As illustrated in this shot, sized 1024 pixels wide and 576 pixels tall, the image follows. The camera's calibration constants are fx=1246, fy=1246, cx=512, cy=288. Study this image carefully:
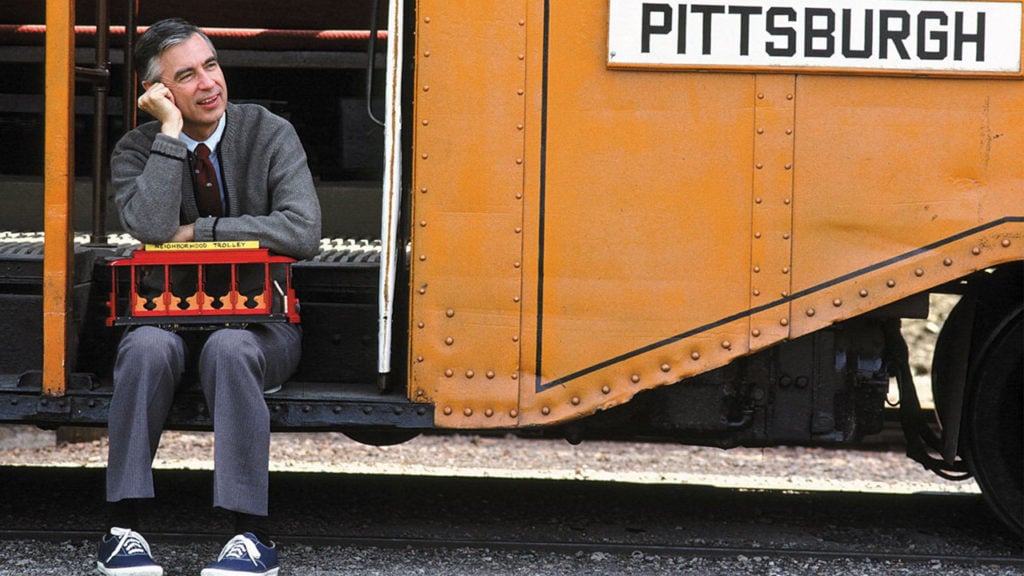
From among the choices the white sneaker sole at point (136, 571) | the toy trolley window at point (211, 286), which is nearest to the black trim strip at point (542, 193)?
the toy trolley window at point (211, 286)

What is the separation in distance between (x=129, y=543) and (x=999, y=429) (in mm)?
2616

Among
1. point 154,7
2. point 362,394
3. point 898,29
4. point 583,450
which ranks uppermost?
point 154,7

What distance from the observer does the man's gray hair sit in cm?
358

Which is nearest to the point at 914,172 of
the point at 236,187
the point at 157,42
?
the point at 236,187

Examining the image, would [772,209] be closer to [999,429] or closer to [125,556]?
[999,429]

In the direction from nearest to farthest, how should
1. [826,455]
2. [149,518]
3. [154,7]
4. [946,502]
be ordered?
[149,518]
[946,502]
[154,7]
[826,455]

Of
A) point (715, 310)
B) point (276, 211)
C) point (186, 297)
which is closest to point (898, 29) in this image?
point (715, 310)

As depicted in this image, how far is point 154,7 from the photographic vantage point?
206 inches

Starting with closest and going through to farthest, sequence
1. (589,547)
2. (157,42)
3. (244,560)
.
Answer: (244,560)
(157,42)
(589,547)

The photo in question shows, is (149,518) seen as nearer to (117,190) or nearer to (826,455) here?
(117,190)

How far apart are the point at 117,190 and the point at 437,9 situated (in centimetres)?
105

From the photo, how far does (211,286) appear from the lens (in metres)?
3.60

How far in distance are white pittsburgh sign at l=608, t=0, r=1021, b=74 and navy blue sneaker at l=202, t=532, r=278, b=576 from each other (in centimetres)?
163

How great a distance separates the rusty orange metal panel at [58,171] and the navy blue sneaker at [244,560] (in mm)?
805
